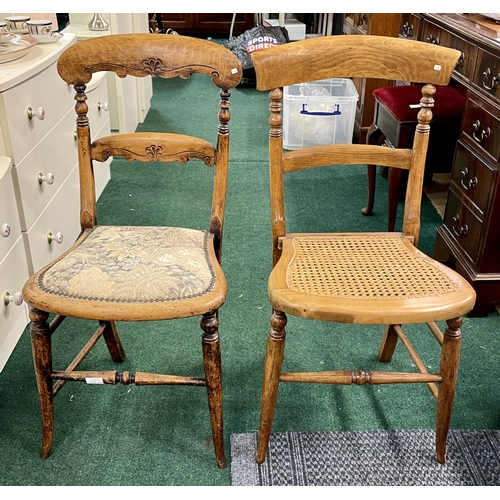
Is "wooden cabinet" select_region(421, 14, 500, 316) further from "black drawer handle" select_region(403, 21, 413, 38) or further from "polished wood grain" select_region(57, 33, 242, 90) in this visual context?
"polished wood grain" select_region(57, 33, 242, 90)

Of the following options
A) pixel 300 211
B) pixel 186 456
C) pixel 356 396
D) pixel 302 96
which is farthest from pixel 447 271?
pixel 302 96

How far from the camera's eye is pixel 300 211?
102 inches

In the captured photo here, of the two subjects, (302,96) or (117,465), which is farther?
(302,96)

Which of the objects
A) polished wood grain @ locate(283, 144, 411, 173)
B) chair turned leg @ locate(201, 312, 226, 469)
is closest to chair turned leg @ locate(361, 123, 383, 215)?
polished wood grain @ locate(283, 144, 411, 173)

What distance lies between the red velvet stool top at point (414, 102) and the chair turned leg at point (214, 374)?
1.35 m

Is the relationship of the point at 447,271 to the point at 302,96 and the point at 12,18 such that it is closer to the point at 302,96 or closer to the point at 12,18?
the point at 12,18

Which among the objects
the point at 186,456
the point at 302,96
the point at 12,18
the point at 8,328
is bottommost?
the point at 186,456

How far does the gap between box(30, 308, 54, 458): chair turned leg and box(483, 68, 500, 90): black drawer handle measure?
1385mm

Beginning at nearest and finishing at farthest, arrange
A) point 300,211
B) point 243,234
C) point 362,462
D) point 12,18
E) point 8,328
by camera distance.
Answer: point 362,462 < point 8,328 < point 12,18 < point 243,234 < point 300,211

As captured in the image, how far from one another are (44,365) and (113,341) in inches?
14.2

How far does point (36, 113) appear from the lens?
172 centimetres

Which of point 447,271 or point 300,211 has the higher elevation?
point 447,271

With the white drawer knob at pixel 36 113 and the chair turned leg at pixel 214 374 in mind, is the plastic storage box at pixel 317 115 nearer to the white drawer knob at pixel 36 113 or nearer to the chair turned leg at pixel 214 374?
the white drawer knob at pixel 36 113

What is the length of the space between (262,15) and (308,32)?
1.68ft
